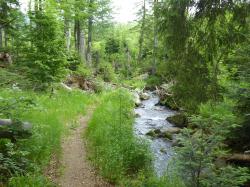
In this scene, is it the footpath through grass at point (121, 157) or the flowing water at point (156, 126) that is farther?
the flowing water at point (156, 126)

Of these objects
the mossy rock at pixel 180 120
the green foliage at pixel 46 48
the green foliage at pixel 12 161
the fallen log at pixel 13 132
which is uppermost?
the green foliage at pixel 46 48

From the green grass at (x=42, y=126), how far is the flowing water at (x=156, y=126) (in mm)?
2998

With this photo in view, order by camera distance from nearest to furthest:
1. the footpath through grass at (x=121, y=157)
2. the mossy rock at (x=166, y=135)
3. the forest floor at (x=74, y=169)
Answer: the forest floor at (x=74, y=169)
the footpath through grass at (x=121, y=157)
the mossy rock at (x=166, y=135)

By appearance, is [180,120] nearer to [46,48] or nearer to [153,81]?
[46,48]

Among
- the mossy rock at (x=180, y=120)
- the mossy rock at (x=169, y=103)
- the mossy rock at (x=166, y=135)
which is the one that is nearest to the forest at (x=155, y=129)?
the mossy rock at (x=166, y=135)

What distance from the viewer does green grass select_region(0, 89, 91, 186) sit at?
241 inches

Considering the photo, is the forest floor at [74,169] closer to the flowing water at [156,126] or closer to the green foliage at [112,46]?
the flowing water at [156,126]

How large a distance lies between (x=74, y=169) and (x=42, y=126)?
4.69 feet

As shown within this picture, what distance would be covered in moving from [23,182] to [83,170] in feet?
7.10

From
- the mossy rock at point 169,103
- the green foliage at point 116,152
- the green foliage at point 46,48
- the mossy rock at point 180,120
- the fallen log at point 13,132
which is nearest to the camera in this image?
the fallen log at point 13,132

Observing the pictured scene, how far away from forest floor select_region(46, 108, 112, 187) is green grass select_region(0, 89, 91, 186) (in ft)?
0.97

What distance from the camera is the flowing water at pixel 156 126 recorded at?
984 cm

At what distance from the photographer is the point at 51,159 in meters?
7.86

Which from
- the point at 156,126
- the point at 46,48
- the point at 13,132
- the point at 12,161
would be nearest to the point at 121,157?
the point at 12,161
